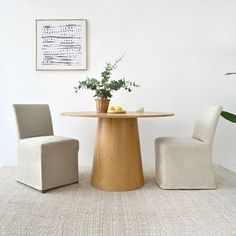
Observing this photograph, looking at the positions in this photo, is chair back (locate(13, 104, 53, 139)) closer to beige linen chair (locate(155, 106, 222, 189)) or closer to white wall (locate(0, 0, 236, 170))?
white wall (locate(0, 0, 236, 170))

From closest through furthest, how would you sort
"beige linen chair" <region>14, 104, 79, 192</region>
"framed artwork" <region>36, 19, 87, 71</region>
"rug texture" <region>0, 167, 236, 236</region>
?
1. "rug texture" <region>0, 167, 236, 236</region>
2. "beige linen chair" <region>14, 104, 79, 192</region>
3. "framed artwork" <region>36, 19, 87, 71</region>

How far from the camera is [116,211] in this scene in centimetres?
175

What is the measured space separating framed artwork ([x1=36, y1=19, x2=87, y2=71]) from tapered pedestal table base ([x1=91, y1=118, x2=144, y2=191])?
1187 mm

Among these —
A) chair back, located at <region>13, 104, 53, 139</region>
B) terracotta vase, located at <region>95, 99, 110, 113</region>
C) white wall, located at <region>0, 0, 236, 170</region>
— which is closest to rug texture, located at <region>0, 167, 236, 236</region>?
chair back, located at <region>13, 104, 53, 139</region>

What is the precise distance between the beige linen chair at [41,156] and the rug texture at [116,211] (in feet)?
0.31

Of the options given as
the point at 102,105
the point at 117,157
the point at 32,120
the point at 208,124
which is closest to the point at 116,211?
the point at 117,157

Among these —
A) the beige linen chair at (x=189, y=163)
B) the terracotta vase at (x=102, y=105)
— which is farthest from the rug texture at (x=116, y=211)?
the terracotta vase at (x=102, y=105)

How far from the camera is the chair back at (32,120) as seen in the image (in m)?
2.42

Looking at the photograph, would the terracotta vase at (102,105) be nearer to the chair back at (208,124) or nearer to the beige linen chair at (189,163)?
the beige linen chair at (189,163)

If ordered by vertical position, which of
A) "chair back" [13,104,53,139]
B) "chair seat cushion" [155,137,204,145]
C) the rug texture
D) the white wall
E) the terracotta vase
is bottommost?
the rug texture

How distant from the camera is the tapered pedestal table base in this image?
2191 millimetres

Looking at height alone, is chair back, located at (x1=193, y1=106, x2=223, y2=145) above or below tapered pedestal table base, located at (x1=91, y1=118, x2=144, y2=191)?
above

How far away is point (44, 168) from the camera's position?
6.98ft

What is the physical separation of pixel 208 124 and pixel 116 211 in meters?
1.18
